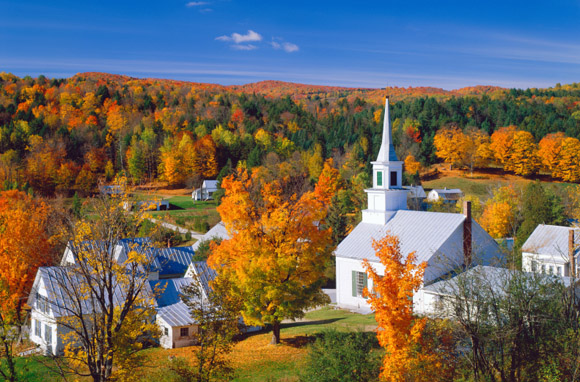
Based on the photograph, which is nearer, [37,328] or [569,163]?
[37,328]

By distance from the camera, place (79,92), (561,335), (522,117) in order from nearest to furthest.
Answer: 1. (561,335)
2. (522,117)
3. (79,92)

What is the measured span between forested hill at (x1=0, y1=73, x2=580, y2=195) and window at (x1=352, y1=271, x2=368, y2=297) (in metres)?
44.0

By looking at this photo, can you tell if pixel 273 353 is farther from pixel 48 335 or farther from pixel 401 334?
pixel 48 335

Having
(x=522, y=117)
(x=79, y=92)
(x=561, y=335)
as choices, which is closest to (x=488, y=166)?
(x=522, y=117)

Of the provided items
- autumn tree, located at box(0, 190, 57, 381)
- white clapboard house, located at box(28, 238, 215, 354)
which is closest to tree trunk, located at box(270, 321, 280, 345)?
white clapboard house, located at box(28, 238, 215, 354)

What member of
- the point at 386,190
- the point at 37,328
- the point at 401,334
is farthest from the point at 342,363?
the point at 37,328

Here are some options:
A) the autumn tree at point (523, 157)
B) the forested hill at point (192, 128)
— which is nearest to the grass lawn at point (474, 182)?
the autumn tree at point (523, 157)

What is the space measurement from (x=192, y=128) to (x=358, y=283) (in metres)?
89.4

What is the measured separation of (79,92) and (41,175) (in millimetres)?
57016

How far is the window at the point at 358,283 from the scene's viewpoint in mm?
31812

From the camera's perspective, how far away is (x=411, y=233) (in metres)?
31.5

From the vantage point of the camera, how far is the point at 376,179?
3484 cm

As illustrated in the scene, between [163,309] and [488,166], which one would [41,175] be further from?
[488,166]

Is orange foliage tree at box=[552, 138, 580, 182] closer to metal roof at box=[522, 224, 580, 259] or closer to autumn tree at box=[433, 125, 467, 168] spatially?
autumn tree at box=[433, 125, 467, 168]
